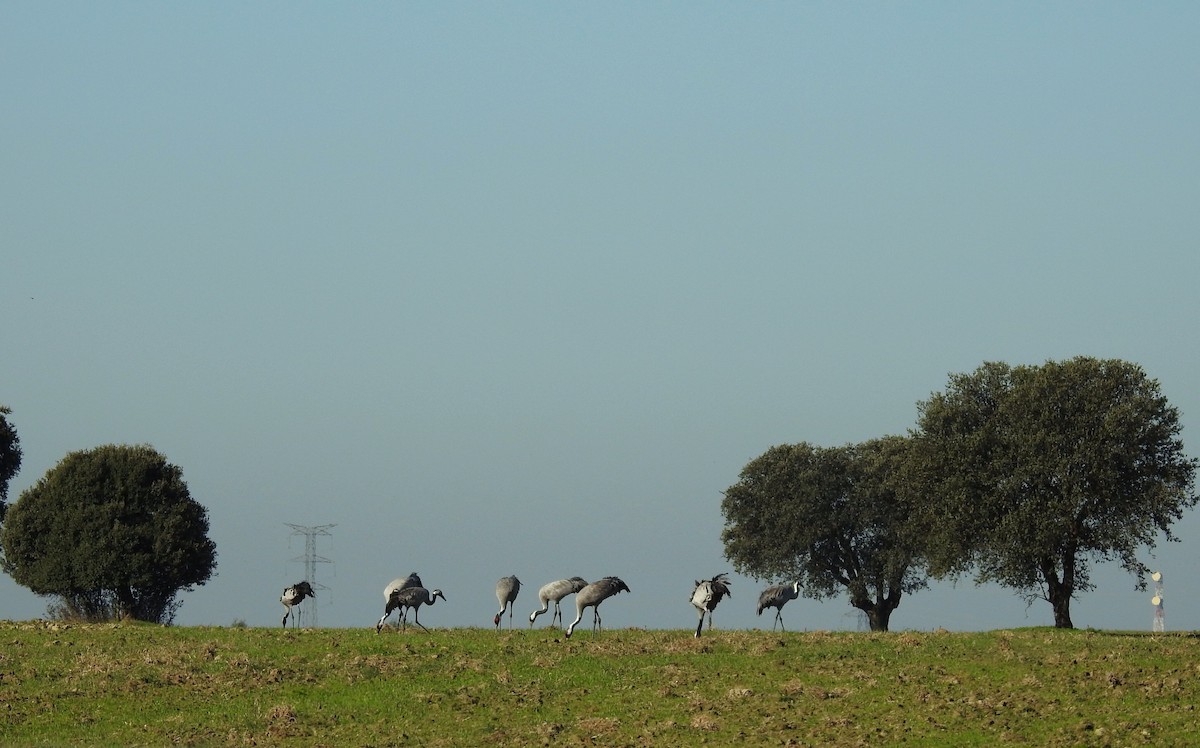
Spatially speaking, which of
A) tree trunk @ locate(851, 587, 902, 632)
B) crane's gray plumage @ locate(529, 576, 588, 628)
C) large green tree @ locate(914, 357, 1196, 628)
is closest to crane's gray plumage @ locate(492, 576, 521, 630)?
crane's gray plumage @ locate(529, 576, 588, 628)

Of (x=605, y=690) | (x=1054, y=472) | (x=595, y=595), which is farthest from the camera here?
(x=1054, y=472)

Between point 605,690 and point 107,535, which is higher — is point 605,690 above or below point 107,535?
below

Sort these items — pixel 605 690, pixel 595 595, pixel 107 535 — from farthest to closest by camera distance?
pixel 107 535
pixel 595 595
pixel 605 690

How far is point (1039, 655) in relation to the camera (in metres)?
39.8

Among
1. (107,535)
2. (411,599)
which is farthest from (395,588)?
(107,535)

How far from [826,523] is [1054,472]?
17384 millimetres

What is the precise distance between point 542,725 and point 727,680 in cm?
556

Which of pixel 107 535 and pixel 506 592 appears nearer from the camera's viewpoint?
pixel 506 592

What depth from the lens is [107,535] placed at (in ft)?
230

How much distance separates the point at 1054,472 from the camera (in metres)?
60.3

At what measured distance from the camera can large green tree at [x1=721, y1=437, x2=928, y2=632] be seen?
247 ft

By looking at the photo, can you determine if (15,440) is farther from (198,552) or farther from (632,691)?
(632,691)

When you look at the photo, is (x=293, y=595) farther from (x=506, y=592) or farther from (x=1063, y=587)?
(x=1063, y=587)

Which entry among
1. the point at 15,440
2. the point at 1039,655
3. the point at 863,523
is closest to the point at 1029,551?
the point at 863,523
